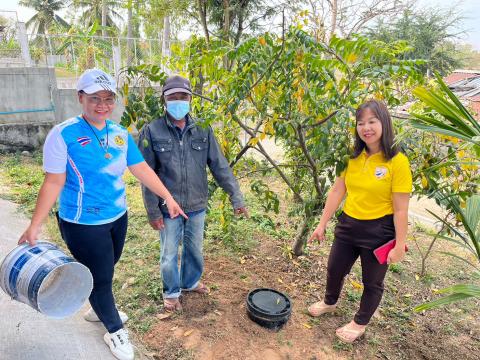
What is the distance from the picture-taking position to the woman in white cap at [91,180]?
1799 millimetres

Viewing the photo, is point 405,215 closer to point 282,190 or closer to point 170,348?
point 170,348

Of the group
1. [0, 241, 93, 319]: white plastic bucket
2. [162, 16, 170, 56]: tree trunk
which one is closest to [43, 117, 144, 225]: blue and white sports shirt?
[0, 241, 93, 319]: white plastic bucket

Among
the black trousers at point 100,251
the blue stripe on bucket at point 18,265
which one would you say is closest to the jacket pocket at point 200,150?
the black trousers at point 100,251

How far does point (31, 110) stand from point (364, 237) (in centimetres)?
748

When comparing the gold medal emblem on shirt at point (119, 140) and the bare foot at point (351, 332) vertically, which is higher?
the gold medal emblem on shirt at point (119, 140)

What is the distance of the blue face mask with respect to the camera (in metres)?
2.28

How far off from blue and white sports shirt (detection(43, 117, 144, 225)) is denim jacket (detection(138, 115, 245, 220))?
298 mm

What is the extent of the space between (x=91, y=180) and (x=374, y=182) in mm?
1640

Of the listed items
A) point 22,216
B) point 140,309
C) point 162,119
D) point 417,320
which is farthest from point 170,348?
point 22,216

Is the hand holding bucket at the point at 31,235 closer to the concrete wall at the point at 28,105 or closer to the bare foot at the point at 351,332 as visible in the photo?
the bare foot at the point at 351,332

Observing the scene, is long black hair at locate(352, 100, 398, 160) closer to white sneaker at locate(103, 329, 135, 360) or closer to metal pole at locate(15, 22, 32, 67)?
white sneaker at locate(103, 329, 135, 360)

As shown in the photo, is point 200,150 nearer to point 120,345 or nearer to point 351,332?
point 120,345

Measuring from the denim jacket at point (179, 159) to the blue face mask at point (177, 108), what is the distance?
77mm

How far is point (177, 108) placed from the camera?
7.50 feet
